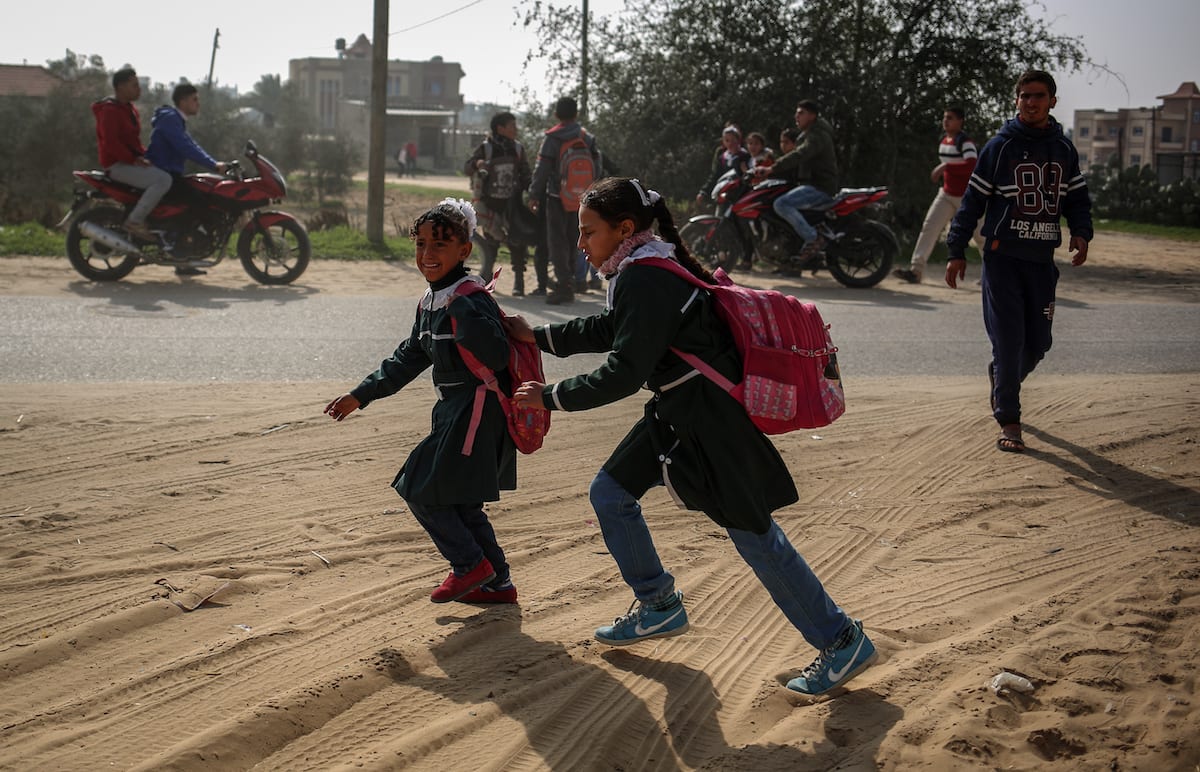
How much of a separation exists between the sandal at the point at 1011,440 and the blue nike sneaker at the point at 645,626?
3289 millimetres

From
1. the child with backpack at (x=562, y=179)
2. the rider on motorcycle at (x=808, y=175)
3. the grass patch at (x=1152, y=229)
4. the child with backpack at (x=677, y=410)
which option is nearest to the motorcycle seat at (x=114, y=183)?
the child with backpack at (x=562, y=179)

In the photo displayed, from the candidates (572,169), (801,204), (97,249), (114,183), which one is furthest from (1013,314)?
(97,249)

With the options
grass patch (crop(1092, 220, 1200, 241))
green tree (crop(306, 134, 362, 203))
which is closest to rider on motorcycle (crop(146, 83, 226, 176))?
grass patch (crop(1092, 220, 1200, 241))

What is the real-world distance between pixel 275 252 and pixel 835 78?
10.0 meters

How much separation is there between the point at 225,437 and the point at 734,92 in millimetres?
14295

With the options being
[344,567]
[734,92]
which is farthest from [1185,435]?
[734,92]

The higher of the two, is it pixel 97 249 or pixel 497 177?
pixel 497 177

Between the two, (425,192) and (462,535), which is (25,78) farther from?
(462,535)

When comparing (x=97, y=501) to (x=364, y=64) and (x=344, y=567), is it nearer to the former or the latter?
(x=344, y=567)

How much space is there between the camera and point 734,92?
1909 cm

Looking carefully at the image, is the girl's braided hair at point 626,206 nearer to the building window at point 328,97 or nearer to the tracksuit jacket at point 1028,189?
the tracksuit jacket at point 1028,189

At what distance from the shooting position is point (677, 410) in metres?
3.54

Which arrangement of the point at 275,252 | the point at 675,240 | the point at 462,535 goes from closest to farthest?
1. the point at 675,240
2. the point at 462,535
3. the point at 275,252

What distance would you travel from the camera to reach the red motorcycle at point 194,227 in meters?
12.8
